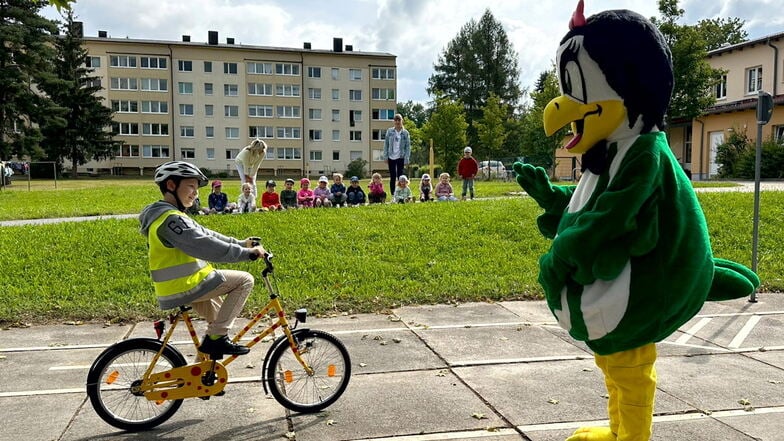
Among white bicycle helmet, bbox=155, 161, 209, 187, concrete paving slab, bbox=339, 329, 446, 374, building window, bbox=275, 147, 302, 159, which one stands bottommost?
concrete paving slab, bbox=339, 329, 446, 374

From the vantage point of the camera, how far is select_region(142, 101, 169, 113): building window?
69.2m

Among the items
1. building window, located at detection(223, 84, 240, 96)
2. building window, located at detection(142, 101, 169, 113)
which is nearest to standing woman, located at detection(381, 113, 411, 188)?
building window, located at detection(223, 84, 240, 96)

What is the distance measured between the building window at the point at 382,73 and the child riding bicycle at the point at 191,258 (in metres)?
72.5

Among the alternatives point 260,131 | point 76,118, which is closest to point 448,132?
point 76,118

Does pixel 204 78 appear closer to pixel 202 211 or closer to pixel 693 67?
pixel 693 67

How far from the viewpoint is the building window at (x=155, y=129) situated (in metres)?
69.2

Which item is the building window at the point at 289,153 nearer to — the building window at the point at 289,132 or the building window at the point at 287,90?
the building window at the point at 289,132

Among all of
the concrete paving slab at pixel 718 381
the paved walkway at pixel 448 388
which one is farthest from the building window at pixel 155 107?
the concrete paving slab at pixel 718 381

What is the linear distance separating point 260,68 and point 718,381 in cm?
7132

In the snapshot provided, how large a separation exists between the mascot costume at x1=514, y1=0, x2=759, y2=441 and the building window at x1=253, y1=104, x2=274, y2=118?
236ft

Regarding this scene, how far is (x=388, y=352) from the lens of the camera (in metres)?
6.59

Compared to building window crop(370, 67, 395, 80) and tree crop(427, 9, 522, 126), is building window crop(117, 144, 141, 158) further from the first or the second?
tree crop(427, 9, 522, 126)

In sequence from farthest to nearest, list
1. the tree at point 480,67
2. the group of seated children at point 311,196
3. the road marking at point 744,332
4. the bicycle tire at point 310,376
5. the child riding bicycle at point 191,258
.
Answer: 1. the tree at point 480,67
2. the group of seated children at point 311,196
3. the road marking at point 744,332
4. the bicycle tire at point 310,376
5. the child riding bicycle at point 191,258

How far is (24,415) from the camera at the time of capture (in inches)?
197
